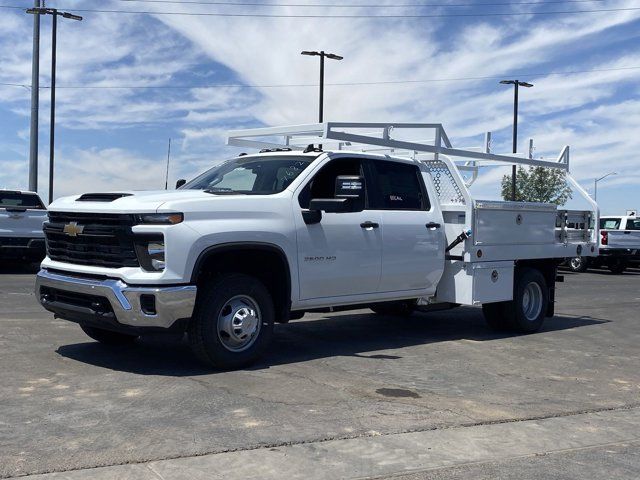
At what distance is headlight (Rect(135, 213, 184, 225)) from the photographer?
20.0ft

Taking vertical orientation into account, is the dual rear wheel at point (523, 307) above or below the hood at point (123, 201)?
below

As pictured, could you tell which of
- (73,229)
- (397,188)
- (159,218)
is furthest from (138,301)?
(397,188)

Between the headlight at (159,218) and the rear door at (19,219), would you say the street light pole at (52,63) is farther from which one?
the headlight at (159,218)

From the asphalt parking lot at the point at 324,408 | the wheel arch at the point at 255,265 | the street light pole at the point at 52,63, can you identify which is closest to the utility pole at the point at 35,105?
the street light pole at the point at 52,63

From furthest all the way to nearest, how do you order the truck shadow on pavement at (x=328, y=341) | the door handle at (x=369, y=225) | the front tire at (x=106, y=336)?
the door handle at (x=369, y=225) < the front tire at (x=106, y=336) < the truck shadow on pavement at (x=328, y=341)

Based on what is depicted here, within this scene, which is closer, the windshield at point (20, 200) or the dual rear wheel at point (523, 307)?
the dual rear wheel at point (523, 307)

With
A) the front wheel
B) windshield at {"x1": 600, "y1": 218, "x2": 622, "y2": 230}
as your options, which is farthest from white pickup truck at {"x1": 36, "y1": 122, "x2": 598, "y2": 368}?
windshield at {"x1": 600, "y1": 218, "x2": 622, "y2": 230}

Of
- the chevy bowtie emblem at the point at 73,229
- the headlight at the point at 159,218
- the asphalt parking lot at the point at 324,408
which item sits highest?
the headlight at the point at 159,218

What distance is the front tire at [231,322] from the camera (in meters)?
6.37

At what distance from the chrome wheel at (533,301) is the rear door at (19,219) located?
11.1 meters

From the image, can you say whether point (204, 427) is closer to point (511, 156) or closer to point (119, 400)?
point (119, 400)

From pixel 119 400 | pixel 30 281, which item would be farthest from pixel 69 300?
pixel 30 281

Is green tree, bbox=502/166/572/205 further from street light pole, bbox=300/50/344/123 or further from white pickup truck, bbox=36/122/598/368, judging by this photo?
white pickup truck, bbox=36/122/598/368

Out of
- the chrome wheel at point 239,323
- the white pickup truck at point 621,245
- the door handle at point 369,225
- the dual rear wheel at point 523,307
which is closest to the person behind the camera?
the chrome wheel at point 239,323
